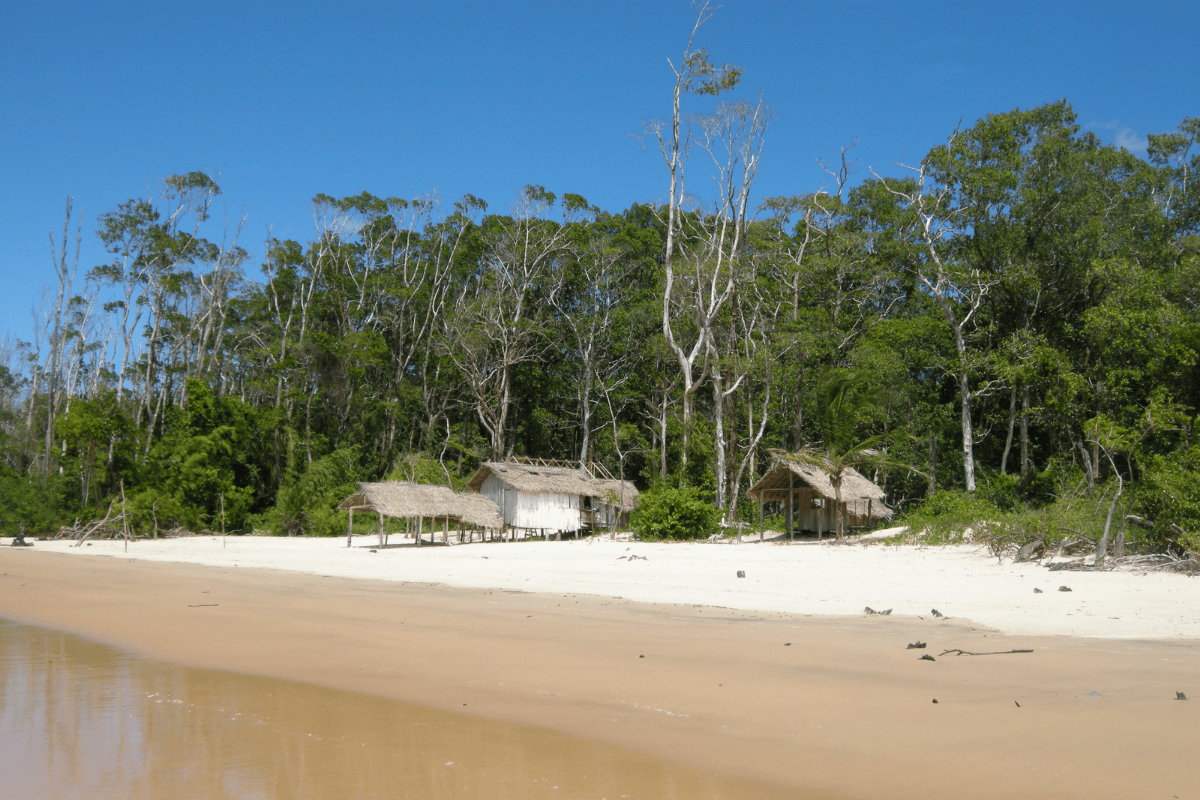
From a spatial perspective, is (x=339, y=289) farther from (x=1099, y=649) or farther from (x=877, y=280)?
(x=1099, y=649)

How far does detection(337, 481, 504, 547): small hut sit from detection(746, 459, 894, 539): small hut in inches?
315

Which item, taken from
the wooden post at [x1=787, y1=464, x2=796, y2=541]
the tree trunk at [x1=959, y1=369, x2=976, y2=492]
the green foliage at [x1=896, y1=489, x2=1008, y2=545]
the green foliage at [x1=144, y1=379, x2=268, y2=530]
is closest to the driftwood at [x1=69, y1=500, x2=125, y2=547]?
the green foliage at [x1=144, y1=379, x2=268, y2=530]

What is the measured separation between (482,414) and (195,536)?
1113 centimetres

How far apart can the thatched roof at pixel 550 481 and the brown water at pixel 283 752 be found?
1975cm

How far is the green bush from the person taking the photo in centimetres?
1981

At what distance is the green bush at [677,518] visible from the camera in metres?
19.8

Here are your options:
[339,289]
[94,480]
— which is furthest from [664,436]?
[94,480]

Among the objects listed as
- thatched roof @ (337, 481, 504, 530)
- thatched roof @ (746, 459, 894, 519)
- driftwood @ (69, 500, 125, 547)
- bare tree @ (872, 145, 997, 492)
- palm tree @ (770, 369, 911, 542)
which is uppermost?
bare tree @ (872, 145, 997, 492)

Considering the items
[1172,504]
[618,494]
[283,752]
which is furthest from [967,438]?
[283,752]

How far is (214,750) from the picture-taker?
11.5 ft

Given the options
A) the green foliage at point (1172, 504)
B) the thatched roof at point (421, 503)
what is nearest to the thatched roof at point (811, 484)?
the thatched roof at point (421, 503)

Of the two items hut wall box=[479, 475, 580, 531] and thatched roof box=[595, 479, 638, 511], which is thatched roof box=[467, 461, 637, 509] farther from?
hut wall box=[479, 475, 580, 531]

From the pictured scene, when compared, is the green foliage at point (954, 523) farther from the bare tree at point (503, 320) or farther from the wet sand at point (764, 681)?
the bare tree at point (503, 320)

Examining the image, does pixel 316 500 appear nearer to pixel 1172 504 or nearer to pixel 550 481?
pixel 550 481
